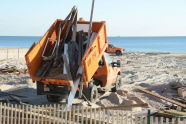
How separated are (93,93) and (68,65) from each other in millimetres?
1531

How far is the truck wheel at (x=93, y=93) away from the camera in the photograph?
45.4 ft

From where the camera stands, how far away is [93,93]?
14086mm

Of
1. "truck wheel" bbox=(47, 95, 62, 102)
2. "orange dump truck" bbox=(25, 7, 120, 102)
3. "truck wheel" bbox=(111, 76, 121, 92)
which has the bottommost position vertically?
"truck wheel" bbox=(47, 95, 62, 102)

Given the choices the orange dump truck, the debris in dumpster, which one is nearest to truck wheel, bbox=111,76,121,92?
the orange dump truck

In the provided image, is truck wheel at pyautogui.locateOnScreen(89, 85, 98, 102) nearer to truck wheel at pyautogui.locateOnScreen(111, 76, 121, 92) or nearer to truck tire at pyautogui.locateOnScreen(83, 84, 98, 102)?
truck tire at pyautogui.locateOnScreen(83, 84, 98, 102)

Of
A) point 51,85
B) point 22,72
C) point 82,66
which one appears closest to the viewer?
point 82,66

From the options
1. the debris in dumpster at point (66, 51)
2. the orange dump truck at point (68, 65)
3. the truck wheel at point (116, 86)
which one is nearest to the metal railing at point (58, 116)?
the orange dump truck at point (68, 65)

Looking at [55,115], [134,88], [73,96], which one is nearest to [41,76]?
[73,96]

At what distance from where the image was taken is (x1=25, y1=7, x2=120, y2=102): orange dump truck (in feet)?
42.8

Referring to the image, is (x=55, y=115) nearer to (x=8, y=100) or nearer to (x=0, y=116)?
(x=0, y=116)

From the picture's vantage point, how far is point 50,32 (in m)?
14.4

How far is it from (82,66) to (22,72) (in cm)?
1297

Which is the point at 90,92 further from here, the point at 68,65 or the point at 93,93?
the point at 68,65

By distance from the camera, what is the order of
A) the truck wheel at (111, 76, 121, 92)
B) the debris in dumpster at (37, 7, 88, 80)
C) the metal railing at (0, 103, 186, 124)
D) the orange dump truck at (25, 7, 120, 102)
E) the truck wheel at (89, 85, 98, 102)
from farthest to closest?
1. the truck wheel at (111, 76, 121, 92)
2. the truck wheel at (89, 85, 98, 102)
3. the debris in dumpster at (37, 7, 88, 80)
4. the orange dump truck at (25, 7, 120, 102)
5. the metal railing at (0, 103, 186, 124)
